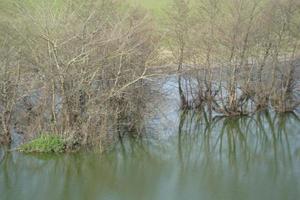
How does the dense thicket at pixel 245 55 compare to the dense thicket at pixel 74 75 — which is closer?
the dense thicket at pixel 74 75

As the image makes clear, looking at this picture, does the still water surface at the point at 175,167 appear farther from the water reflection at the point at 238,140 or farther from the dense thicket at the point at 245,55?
the dense thicket at the point at 245,55

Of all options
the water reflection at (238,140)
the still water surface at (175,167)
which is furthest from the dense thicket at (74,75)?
the water reflection at (238,140)

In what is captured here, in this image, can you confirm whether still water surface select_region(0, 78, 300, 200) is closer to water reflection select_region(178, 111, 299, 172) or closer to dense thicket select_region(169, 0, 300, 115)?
water reflection select_region(178, 111, 299, 172)

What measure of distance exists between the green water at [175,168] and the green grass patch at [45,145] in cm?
22

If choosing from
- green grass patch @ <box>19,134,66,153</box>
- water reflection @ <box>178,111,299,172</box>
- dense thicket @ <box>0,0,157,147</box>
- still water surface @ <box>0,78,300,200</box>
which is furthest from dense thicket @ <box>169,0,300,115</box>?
green grass patch @ <box>19,134,66,153</box>

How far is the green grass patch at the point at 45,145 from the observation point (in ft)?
50.1

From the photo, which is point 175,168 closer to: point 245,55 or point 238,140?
point 238,140

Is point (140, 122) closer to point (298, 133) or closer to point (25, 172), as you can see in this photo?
point (25, 172)

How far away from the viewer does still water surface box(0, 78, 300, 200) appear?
42.7 feet

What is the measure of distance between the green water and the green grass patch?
22 cm

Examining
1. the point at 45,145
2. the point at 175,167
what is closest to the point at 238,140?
the point at 175,167

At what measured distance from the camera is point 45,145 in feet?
50.1

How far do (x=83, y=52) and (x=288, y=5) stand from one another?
28.1 ft

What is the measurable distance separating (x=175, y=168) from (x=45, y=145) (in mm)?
3950
